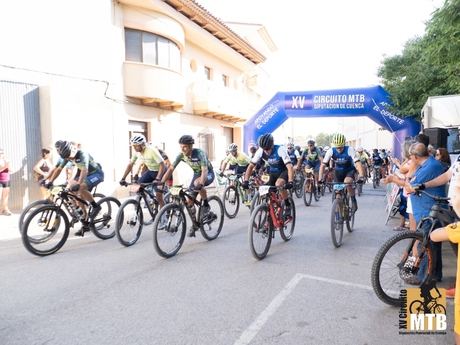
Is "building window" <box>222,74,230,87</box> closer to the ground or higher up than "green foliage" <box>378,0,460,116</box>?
Result: higher up

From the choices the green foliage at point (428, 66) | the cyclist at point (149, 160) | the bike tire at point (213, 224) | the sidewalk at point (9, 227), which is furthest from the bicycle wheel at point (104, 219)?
the green foliage at point (428, 66)

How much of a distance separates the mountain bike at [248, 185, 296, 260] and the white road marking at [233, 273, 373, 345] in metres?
0.87

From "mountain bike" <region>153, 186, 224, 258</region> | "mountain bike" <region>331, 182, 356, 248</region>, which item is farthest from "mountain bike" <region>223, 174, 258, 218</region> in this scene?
"mountain bike" <region>331, 182, 356, 248</region>

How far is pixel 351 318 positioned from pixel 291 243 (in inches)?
118

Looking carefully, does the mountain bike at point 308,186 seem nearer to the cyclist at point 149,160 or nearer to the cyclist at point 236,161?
the cyclist at point 236,161

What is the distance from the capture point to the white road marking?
10.7 feet

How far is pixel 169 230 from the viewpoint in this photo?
5812 mm

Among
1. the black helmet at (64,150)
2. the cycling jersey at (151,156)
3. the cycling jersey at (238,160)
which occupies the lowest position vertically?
the cycling jersey at (238,160)

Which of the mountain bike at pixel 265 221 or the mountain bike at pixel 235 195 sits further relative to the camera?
the mountain bike at pixel 235 195

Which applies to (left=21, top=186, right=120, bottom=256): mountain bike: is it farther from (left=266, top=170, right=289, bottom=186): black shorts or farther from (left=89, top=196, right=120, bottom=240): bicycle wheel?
(left=266, top=170, right=289, bottom=186): black shorts

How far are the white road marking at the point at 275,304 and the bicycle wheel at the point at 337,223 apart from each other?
5.02 ft

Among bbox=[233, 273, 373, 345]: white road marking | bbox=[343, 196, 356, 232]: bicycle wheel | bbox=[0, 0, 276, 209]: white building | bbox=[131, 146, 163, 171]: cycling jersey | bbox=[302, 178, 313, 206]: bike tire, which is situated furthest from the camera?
bbox=[302, 178, 313, 206]: bike tire

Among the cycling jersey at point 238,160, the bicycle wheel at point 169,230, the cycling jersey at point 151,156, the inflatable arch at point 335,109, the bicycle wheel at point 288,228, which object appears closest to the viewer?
the bicycle wheel at point 169,230

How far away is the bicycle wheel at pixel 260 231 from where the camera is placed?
5.42 metres
